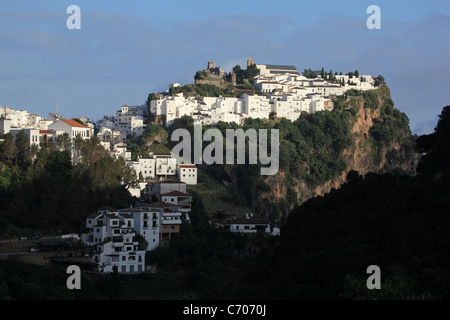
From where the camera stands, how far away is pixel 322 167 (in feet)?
243

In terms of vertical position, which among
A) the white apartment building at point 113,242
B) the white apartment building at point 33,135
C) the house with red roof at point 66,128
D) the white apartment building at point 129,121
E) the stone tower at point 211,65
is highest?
the stone tower at point 211,65

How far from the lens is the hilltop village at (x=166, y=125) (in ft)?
141

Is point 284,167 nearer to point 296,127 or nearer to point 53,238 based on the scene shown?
point 296,127

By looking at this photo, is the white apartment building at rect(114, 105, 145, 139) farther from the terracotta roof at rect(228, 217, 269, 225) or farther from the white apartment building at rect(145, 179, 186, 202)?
the terracotta roof at rect(228, 217, 269, 225)

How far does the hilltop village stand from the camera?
42.9 meters

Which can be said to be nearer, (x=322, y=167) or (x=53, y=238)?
(x=53, y=238)

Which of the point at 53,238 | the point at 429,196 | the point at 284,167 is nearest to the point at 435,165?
the point at 429,196

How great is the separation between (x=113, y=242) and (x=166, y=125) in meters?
30.3

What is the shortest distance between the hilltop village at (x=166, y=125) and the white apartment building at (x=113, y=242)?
0.15ft

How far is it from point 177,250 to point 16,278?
11389 millimetres

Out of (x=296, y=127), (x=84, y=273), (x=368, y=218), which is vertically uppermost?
(x=296, y=127)

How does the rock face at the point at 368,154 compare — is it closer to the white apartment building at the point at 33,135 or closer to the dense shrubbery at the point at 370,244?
the white apartment building at the point at 33,135

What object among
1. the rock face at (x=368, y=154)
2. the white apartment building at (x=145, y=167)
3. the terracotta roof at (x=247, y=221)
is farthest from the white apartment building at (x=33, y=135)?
the rock face at (x=368, y=154)

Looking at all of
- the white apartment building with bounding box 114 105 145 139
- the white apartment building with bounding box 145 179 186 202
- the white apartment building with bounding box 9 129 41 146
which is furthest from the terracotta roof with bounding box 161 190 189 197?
the white apartment building with bounding box 114 105 145 139
